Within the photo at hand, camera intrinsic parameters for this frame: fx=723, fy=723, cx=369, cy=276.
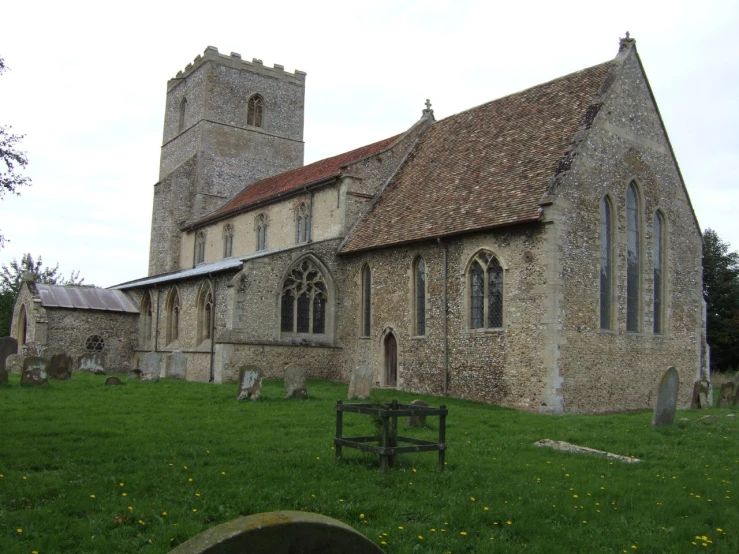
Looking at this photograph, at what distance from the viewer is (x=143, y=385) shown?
21531 mm

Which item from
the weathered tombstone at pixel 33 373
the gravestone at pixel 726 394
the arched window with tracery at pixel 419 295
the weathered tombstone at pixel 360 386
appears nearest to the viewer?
the weathered tombstone at pixel 360 386

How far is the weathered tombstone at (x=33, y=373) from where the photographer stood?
19.3 metres

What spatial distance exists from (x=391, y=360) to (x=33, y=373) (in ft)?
36.3

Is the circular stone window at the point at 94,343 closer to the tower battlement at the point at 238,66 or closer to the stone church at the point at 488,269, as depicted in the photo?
the stone church at the point at 488,269

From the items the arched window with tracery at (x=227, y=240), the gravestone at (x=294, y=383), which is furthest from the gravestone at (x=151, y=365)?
the arched window with tracery at (x=227, y=240)

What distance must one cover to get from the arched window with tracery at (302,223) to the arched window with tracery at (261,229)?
8.87 ft

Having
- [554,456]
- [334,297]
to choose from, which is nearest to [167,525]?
[554,456]

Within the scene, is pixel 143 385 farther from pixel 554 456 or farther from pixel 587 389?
pixel 554 456

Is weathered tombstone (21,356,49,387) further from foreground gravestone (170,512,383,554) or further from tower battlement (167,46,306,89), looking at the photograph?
tower battlement (167,46,306,89)

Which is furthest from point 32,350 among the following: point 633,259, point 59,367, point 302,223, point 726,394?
point 726,394

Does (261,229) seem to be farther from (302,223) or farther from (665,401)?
(665,401)

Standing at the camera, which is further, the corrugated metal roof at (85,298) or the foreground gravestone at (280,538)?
the corrugated metal roof at (85,298)

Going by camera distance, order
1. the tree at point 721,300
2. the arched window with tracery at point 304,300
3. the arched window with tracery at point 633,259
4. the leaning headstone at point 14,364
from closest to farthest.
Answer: the arched window with tracery at point 633,259 → the arched window with tracery at point 304,300 → the leaning headstone at point 14,364 → the tree at point 721,300

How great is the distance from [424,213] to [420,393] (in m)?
→ 5.88
